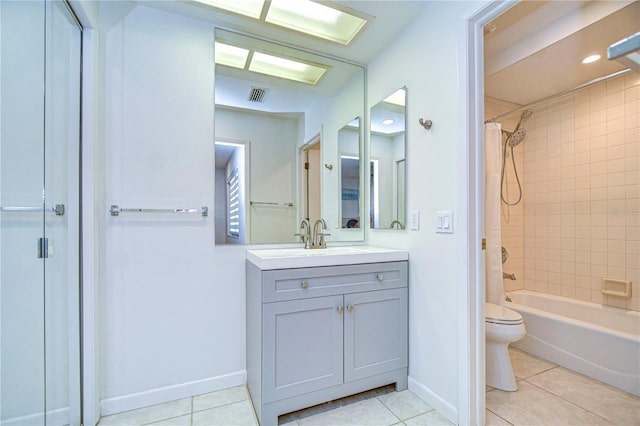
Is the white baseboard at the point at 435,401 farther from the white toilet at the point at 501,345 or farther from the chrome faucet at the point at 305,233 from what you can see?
the chrome faucet at the point at 305,233

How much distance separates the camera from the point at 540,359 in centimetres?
226

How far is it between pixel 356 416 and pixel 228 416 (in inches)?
27.2

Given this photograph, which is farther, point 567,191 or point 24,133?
point 567,191

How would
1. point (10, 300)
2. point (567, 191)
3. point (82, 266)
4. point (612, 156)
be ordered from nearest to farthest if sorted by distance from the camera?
point (10, 300)
point (82, 266)
point (612, 156)
point (567, 191)

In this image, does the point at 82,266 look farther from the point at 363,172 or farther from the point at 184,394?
the point at 363,172

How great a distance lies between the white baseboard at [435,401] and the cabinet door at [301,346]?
0.50 m

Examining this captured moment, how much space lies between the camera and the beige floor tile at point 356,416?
1.53m

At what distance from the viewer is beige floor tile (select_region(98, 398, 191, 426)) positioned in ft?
5.05

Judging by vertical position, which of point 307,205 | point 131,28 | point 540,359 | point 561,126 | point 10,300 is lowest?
point 540,359

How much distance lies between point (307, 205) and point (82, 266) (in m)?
1.37

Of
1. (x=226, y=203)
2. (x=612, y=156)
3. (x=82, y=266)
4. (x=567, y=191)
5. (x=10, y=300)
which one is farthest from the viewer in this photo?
(x=567, y=191)

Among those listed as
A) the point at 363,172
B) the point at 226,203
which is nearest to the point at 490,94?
the point at 363,172

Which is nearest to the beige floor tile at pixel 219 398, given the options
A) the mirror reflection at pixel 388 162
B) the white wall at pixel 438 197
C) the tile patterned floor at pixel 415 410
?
the tile patterned floor at pixel 415 410

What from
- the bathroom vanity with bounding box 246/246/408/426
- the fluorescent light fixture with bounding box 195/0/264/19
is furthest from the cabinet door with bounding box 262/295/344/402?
the fluorescent light fixture with bounding box 195/0/264/19
